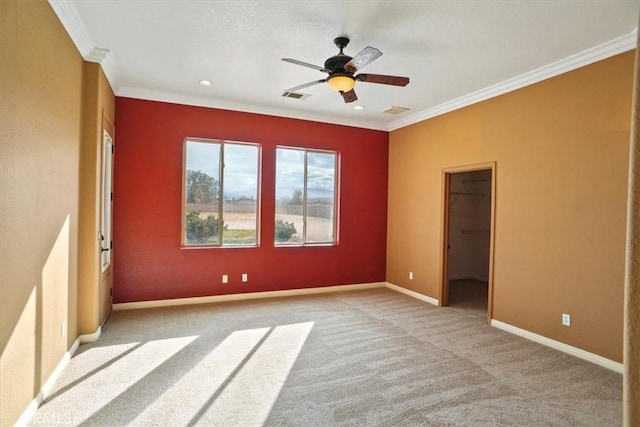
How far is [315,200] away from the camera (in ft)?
20.0

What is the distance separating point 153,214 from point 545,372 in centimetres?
485

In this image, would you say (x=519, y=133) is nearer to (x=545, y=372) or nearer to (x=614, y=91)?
(x=614, y=91)

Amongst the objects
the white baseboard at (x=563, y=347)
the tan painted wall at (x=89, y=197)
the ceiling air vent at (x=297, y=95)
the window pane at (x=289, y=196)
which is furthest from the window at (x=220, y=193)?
the white baseboard at (x=563, y=347)

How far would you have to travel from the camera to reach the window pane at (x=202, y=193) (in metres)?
5.20

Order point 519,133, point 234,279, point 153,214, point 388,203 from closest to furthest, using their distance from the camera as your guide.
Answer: point 519,133 < point 153,214 < point 234,279 < point 388,203

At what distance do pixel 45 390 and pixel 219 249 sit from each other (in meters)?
2.81

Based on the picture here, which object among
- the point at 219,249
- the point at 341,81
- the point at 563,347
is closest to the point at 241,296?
the point at 219,249

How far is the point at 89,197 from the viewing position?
359 centimetres

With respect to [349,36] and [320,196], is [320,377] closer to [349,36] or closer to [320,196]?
[349,36]

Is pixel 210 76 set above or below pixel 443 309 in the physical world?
above

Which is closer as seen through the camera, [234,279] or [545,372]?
[545,372]

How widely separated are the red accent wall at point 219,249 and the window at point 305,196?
0.15 meters

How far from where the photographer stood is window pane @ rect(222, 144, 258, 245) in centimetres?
542

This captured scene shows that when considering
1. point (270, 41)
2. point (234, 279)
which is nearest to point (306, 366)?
point (234, 279)
